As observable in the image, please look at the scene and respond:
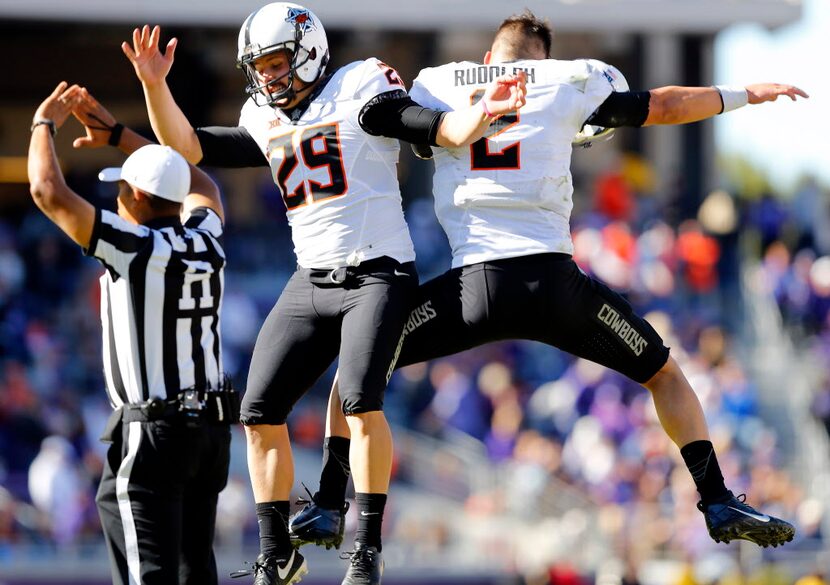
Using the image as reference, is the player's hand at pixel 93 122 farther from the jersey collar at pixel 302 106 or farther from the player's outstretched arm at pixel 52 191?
the jersey collar at pixel 302 106

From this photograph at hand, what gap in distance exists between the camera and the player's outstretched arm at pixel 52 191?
6.31 metres

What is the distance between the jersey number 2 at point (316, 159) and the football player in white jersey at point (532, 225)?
1.38 ft

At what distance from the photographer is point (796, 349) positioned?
17781 millimetres

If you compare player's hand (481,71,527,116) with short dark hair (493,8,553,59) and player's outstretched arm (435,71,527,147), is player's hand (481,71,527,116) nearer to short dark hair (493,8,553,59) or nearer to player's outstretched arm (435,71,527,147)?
player's outstretched arm (435,71,527,147)

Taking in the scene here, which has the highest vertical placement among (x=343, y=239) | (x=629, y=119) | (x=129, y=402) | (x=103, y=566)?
(x=629, y=119)

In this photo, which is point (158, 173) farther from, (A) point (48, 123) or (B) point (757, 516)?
(B) point (757, 516)

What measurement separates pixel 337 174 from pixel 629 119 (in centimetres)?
123

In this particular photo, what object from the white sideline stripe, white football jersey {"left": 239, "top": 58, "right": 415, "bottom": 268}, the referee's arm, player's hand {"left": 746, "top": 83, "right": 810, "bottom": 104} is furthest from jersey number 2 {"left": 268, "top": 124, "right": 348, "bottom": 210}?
player's hand {"left": 746, "top": 83, "right": 810, "bottom": 104}

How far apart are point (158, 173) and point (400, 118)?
1.09m

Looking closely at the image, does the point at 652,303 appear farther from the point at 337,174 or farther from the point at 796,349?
the point at 337,174

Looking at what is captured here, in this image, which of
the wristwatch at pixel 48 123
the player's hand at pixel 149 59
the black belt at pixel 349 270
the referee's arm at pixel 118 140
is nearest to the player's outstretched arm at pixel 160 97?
the player's hand at pixel 149 59

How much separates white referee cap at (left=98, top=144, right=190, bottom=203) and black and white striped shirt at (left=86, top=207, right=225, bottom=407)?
17 cm

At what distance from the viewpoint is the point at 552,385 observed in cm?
1625

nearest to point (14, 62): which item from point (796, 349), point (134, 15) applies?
point (134, 15)
